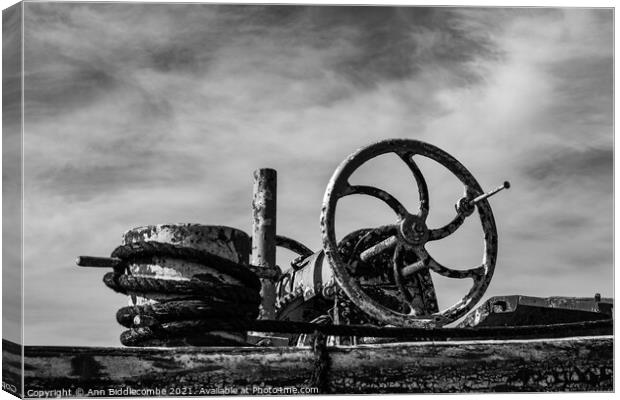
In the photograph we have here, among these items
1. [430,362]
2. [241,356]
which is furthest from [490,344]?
[241,356]

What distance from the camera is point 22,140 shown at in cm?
500

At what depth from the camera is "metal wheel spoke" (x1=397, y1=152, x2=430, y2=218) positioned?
6285 millimetres

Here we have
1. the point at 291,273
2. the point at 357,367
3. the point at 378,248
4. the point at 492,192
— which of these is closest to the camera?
the point at 357,367

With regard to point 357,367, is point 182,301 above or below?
above

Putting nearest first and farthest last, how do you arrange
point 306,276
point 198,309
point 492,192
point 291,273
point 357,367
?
point 198,309
point 357,367
point 492,192
point 306,276
point 291,273

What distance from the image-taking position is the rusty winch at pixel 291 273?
473 centimetres

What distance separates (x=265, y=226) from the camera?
7.75 metres

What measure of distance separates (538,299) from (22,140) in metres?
3.16

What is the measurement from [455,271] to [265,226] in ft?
5.83

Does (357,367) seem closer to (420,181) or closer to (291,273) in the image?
(420,181)

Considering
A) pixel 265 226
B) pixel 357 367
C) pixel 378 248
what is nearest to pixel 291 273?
pixel 265 226

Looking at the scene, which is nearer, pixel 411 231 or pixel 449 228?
pixel 411 231

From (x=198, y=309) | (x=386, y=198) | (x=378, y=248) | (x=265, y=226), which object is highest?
(x=265, y=226)

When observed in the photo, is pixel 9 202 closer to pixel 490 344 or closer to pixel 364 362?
pixel 364 362
